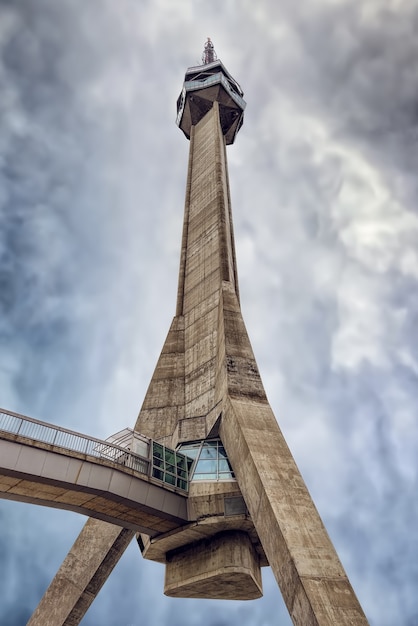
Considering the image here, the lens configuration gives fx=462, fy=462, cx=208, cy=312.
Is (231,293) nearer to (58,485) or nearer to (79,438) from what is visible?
(79,438)

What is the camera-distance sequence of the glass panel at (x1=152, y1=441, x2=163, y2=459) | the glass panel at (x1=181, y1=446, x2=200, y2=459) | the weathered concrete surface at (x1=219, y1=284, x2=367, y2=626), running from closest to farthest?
the weathered concrete surface at (x1=219, y1=284, x2=367, y2=626) < the glass panel at (x1=152, y1=441, x2=163, y2=459) < the glass panel at (x1=181, y1=446, x2=200, y2=459)

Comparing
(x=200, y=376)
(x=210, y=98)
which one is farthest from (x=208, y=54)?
(x=200, y=376)

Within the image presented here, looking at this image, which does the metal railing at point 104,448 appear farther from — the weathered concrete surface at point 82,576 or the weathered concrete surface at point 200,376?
the weathered concrete surface at point 82,576

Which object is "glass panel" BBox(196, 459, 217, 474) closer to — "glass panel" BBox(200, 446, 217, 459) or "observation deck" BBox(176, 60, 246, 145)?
"glass panel" BBox(200, 446, 217, 459)

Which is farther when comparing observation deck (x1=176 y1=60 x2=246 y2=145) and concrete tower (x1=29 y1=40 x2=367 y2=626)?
observation deck (x1=176 y1=60 x2=246 y2=145)

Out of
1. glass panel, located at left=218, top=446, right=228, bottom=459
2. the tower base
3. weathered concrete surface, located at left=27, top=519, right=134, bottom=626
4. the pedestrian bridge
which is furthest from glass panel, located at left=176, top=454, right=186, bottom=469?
weathered concrete surface, located at left=27, top=519, right=134, bottom=626
